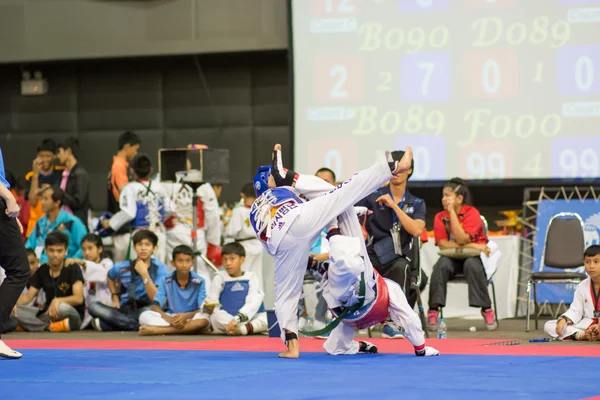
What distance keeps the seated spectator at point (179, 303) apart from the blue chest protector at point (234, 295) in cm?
17

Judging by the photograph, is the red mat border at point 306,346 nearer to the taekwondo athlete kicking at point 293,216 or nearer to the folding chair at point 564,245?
the taekwondo athlete kicking at point 293,216

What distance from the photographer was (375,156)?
9.79 meters

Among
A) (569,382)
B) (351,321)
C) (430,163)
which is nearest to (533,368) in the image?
(569,382)

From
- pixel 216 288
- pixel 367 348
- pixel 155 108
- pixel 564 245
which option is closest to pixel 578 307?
pixel 564 245

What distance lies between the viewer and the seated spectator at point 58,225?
28.4 ft

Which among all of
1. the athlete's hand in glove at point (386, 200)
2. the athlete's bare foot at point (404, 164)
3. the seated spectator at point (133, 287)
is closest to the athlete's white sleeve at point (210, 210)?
the seated spectator at point (133, 287)

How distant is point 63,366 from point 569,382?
248 centimetres

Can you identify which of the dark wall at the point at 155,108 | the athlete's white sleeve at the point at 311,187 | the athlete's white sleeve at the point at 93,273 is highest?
the dark wall at the point at 155,108

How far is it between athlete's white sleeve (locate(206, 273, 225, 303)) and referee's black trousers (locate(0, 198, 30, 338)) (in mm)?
2614

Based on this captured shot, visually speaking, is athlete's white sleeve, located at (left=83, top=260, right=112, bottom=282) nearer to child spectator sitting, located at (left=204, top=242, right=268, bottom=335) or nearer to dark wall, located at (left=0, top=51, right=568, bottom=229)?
child spectator sitting, located at (left=204, top=242, right=268, bottom=335)

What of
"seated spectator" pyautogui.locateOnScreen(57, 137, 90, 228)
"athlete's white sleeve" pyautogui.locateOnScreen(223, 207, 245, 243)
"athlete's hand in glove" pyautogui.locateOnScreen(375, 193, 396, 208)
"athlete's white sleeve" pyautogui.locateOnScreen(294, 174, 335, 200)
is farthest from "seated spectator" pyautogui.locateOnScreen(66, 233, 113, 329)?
"athlete's white sleeve" pyautogui.locateOnScreen(294, 174, 335, 200)

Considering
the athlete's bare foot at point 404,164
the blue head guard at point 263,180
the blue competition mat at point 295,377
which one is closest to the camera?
the blue competition mat at point 295,377

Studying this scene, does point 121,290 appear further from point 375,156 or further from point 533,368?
point 533,368

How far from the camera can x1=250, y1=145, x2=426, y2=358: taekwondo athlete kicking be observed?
5.11 metres
